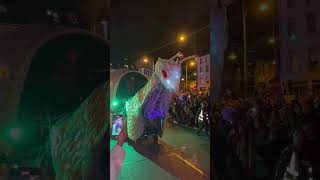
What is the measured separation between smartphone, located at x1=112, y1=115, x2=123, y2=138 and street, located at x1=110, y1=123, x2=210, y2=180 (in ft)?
0.52

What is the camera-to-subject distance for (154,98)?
7.80ft

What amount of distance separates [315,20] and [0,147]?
226cm

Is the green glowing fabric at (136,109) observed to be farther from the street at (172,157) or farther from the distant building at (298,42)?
the distant building at (298,42)

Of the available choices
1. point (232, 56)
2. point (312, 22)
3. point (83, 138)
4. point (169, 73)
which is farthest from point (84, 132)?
point (312, 22)

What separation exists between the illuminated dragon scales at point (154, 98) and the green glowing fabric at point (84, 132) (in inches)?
8.0

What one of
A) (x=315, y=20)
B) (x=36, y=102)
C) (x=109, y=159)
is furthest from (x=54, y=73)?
(x=315, y=20)

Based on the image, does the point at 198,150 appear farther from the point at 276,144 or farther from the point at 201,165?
the point at 276,144

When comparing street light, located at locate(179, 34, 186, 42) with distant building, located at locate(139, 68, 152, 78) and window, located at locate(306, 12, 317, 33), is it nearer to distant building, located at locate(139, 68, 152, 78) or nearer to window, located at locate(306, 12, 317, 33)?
distant building, located at locate(139, 68, 152, 78)

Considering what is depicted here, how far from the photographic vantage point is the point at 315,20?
8.90 feet

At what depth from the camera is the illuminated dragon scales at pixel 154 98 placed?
2.32 m

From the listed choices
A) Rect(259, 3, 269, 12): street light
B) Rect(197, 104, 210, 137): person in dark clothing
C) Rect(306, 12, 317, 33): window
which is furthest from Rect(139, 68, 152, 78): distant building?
Rect(306, 12, 317, 33): window

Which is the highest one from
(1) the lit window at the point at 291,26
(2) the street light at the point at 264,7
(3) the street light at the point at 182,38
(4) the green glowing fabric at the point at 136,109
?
(2) the street light at the point at 264,7

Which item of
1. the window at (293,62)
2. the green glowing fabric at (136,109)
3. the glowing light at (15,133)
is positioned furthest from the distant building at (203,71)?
the glowing light at (15,133)

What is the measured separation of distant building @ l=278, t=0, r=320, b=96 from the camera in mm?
2680
